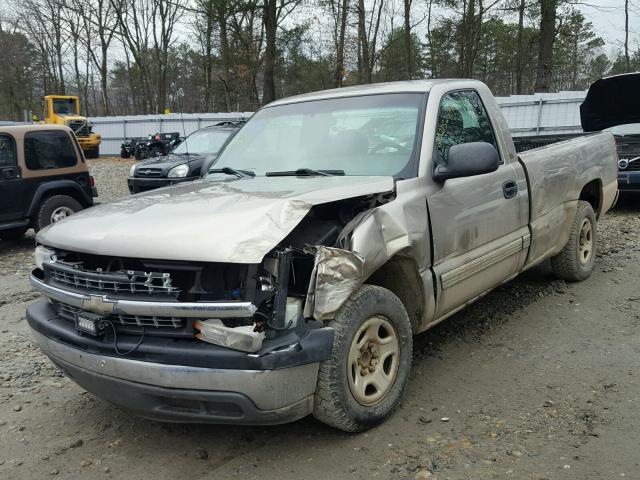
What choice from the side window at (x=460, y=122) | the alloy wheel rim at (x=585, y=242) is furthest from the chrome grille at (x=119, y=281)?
the alloy wheel rim at (x=585, y=242)

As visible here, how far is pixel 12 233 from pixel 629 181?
33.2 feet

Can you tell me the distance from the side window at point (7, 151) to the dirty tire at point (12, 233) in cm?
100

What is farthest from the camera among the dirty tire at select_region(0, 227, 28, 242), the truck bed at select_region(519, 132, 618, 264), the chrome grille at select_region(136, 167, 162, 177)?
the chrome grille at select_region(136, 167, 162, 177)

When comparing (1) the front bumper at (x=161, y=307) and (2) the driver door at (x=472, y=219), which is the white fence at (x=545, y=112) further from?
(1) the front bumper at (x=161, y=307)

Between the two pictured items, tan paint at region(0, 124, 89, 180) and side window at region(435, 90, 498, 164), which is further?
tan paint at region(0, 124, 89, 180)

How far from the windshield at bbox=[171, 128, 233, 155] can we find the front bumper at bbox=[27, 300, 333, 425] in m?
11.4

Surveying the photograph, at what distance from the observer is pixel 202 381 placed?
2520 millimetres

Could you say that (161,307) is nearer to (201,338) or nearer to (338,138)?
(201,338)

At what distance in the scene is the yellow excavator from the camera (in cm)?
2867

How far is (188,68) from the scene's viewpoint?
149 ft

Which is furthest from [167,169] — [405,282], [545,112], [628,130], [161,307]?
[545,112]

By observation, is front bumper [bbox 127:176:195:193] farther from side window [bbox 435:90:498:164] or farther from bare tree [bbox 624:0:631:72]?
bare tree [bbox 624:0:631:72]

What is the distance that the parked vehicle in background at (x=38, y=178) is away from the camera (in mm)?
8438

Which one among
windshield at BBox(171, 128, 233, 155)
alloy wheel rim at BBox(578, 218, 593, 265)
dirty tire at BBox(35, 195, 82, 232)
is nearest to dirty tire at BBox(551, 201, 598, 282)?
alloy wheel rim at BBox(578, 218, 593, 265)
